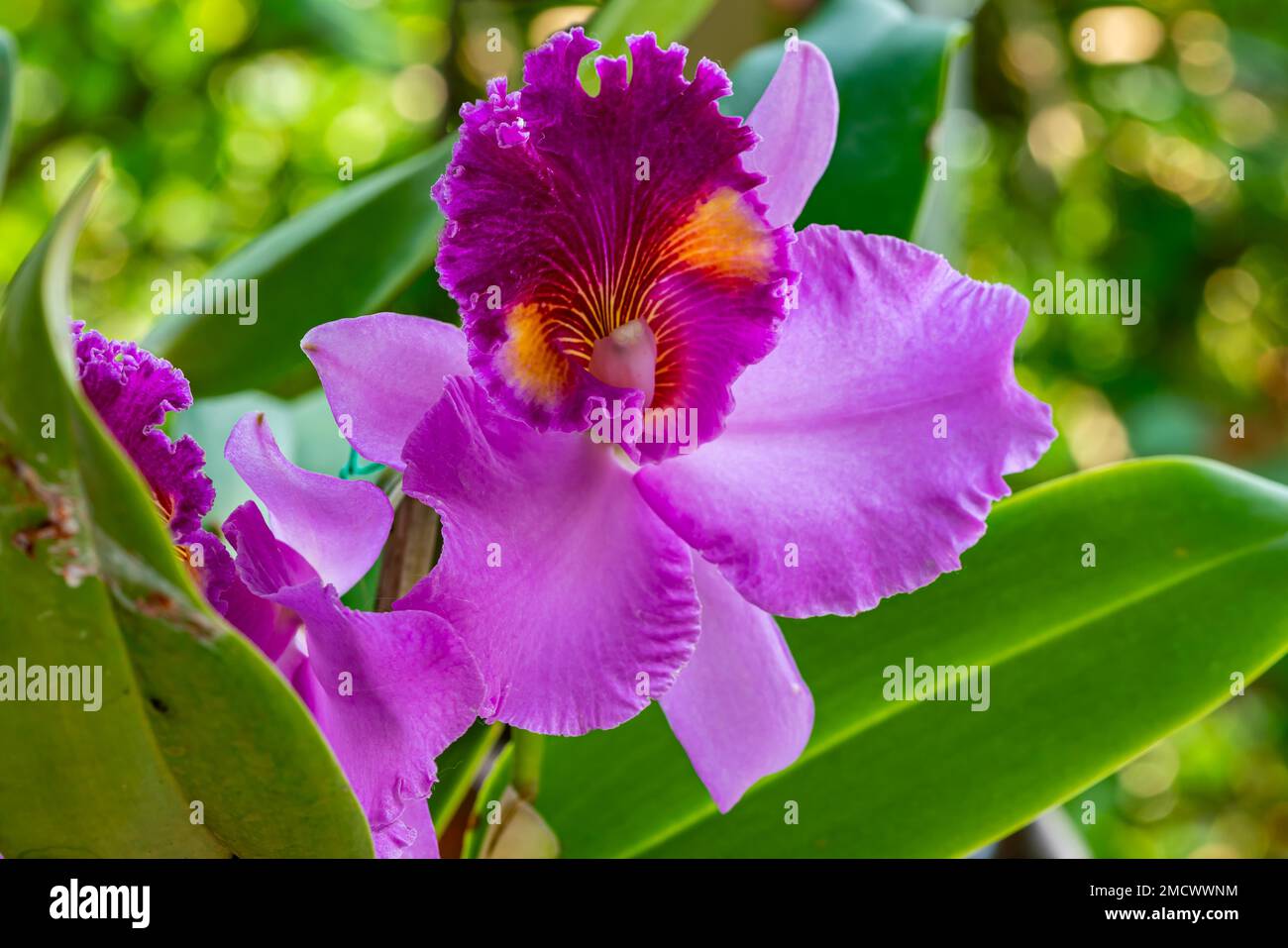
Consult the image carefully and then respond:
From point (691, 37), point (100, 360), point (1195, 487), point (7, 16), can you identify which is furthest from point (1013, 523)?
point (7, 16)

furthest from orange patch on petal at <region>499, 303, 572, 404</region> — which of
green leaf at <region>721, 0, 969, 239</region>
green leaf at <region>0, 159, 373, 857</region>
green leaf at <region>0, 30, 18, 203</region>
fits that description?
green leaf at <region>0, 30, 18, 203</region>

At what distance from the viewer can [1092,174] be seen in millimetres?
1762

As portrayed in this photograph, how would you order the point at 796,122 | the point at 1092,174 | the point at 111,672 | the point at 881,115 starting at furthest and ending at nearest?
the point at 1092,174 < the point at 881,115 < the point at 796,122 < the point at 111,672

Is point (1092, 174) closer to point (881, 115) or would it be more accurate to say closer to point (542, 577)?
point (881, 115)

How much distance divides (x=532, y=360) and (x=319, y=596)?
3.6 inches

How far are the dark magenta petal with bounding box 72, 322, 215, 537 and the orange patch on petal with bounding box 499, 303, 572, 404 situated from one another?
9cm

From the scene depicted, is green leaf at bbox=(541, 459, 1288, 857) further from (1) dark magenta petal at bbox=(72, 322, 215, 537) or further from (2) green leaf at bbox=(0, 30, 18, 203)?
(2) green leaf at bbox=(0, 30, 18, 203)

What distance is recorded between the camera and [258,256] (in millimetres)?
645

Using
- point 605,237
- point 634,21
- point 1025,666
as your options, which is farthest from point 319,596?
point 634,21

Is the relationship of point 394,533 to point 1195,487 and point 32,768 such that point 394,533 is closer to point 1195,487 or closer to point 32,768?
point 32,768

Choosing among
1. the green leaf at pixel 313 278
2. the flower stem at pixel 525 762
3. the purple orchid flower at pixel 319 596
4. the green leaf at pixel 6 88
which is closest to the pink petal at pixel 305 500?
the purple orchid flower at pixel 319 596

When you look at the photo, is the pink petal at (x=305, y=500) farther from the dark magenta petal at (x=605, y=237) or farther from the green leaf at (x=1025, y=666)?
the green leaf at (x=1025, y=666)

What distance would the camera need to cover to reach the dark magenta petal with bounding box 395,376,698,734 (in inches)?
12.5
